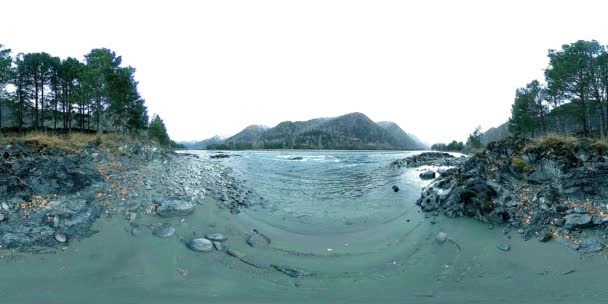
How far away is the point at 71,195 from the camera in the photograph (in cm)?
980

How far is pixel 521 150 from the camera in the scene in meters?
13.8

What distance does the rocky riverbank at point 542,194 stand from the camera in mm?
7934

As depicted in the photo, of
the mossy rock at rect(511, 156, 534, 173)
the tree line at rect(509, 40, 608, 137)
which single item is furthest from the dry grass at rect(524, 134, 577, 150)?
the tree line at rect(509, 40, 608, 137)

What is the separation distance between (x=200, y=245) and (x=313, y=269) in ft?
10.8

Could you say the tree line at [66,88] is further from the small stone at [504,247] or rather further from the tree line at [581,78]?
the tree line at [581,78]

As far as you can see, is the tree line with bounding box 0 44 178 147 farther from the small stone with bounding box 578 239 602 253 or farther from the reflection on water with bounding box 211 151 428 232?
the small stone with bounding box 578 239 602 253

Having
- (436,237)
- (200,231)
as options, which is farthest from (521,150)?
(200,231)

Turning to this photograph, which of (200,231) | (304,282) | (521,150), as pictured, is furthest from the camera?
(521,150)

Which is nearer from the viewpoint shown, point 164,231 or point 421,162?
point 164,231

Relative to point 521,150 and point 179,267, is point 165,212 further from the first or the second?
point 521,150

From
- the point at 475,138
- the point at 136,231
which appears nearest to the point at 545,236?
the point at 136,231

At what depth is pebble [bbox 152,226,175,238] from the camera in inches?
324

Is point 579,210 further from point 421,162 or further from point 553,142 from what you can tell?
point 421,162

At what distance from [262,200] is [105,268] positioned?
814 centimetres
